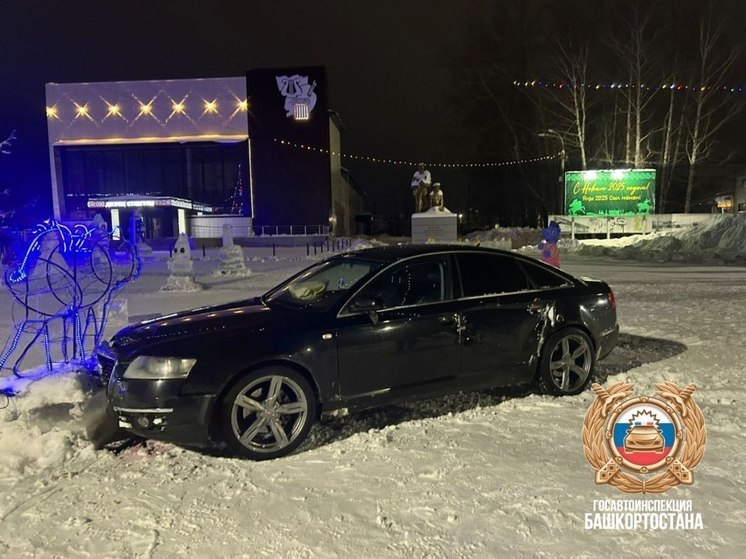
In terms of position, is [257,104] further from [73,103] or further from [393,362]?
[393,362]

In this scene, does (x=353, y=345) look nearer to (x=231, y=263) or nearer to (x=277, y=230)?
(x=231, y=263)

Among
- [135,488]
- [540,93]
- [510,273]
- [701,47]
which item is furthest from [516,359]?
[540,93]

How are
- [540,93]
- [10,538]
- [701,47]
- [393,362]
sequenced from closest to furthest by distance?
[10,538], [393,362], [701,47], [540,93]

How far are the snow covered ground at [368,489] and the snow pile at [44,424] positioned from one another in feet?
0.04

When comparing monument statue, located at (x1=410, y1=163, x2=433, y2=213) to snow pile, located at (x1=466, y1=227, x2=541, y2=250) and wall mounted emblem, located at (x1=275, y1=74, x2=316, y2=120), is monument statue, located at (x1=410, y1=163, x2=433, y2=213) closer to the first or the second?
snow pile, located at (x1=466, y1=227, x2=541, y2=250)

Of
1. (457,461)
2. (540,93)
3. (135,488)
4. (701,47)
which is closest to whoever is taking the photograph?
(135,488)

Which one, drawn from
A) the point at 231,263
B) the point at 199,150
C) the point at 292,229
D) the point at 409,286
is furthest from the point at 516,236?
the point at 409,286

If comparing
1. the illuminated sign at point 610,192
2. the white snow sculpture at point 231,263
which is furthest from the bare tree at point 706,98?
the white snow sculpture at point 231,263

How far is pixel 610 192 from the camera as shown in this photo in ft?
110

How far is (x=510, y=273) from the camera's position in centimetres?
528

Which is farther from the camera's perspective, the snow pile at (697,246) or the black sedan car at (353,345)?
the snow pile at (697,246)

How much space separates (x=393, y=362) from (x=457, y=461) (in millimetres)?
918

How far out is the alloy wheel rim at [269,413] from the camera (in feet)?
13.0

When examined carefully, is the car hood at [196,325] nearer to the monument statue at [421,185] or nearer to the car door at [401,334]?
the car door at [401,334]
